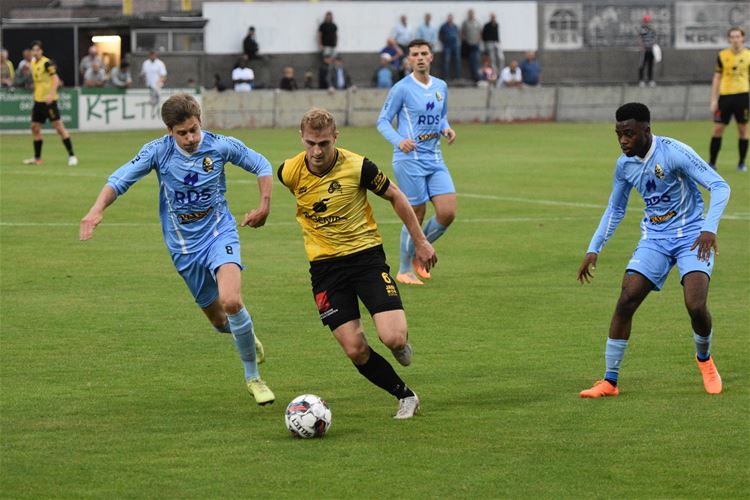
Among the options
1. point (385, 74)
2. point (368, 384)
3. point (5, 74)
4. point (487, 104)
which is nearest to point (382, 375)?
point (368, 384)

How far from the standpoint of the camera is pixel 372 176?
28.5 ft

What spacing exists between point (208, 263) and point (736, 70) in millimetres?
18377

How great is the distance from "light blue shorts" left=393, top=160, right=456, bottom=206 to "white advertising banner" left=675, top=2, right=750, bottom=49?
1423 inches

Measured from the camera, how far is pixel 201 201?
31.3ft

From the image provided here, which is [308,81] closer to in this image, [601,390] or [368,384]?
[368,384]

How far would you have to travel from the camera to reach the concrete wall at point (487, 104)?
38.9m

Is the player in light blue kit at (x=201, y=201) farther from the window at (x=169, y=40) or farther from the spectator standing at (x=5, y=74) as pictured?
the window at (x=169, y=40)

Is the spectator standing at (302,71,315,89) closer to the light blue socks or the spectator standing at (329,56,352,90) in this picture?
the spectator standing at (329,56,352,90)

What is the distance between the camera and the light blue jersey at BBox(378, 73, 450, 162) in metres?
14.6

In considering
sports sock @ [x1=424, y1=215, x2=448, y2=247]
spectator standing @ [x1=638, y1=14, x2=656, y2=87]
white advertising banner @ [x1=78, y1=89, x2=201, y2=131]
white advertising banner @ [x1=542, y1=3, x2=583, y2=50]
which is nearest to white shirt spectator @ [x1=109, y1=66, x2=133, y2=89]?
white advertising banner @ [x1=78, y1=89, x2=201, y2=131]

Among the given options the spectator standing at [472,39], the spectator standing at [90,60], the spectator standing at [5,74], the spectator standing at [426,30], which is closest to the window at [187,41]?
the spectator standing at [90,60]

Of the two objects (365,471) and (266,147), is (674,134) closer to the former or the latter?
(266,147)

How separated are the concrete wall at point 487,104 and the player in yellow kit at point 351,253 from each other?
29.7m

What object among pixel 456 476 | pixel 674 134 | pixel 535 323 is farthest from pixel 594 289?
pixel 674 134
